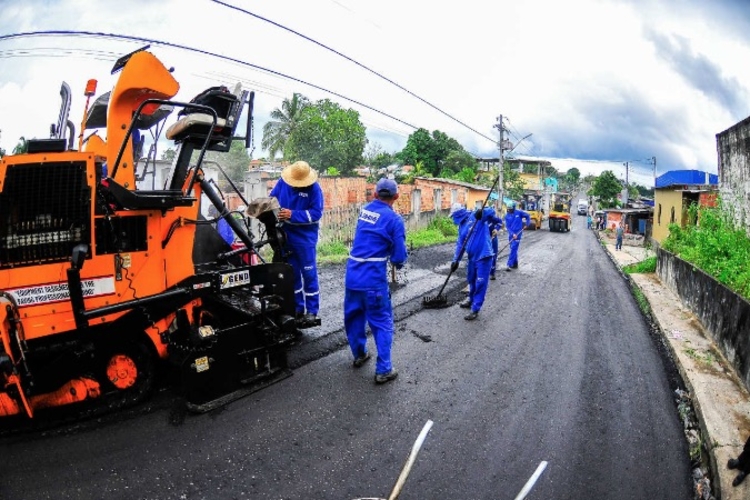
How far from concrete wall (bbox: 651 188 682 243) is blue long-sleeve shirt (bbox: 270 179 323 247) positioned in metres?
15.2

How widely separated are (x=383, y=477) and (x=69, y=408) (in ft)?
8.17

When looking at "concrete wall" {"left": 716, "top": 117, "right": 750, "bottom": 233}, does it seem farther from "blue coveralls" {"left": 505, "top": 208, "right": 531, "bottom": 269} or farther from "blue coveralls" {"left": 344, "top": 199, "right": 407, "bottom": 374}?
"blue coveralls" {"left": 344, "top": 199, "right": 407, "bottom": 374}

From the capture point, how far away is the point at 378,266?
14.0 feet

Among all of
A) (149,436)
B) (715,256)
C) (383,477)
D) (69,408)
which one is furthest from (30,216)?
(715,256)

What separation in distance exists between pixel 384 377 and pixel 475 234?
11.6ft

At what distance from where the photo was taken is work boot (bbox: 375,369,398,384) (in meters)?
4.19

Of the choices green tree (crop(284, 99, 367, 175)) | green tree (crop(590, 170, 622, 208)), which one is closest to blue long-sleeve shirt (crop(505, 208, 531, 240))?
green tree (crop(284, 99, 367, 175))

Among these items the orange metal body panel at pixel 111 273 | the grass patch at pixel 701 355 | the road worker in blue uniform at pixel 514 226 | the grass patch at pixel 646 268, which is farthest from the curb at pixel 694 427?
the grass patch at pixel 646 268

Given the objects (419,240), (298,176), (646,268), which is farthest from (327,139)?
(298,176)

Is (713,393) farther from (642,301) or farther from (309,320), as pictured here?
(642,301)

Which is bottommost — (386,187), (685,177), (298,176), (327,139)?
(386,187)

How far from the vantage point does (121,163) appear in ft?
11.1

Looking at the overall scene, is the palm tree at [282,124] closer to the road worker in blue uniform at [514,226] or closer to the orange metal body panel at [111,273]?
the road worker in blue uniform at [514,226]

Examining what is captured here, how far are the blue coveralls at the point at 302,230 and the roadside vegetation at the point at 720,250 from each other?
5164 millimetres
